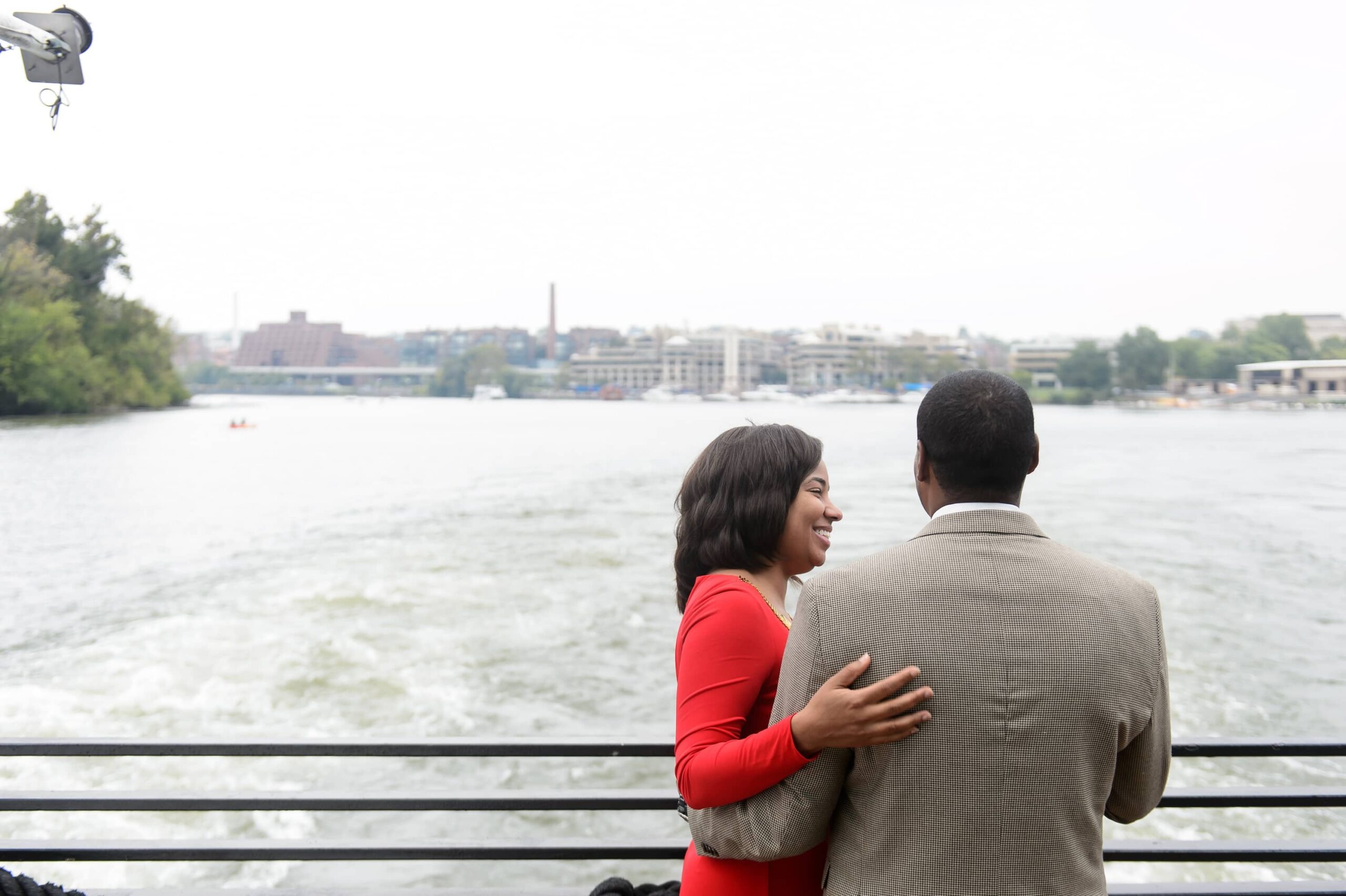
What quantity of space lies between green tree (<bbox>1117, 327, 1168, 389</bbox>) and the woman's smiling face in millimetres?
87423

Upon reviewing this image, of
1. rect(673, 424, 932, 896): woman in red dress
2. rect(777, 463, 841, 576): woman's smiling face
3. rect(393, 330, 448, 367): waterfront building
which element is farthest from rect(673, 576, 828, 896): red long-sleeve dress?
rect(393, 330, 448, 367): waterfront building

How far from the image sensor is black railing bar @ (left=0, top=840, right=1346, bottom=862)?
2016 mm

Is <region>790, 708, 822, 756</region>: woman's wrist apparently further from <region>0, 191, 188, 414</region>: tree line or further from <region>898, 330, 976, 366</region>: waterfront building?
<region>898, 330, 976, 366</region>: waterfront building

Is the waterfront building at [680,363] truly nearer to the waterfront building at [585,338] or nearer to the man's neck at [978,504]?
the waterfront building at [585,338]

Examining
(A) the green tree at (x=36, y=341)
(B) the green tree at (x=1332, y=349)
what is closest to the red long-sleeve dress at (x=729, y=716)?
(A) the green tree at (x=36, y=341)

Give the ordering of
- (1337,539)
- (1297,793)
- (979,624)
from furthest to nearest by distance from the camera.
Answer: (1337,539) < (1297,793) < (979,624)

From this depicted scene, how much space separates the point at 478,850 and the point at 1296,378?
82.2 m

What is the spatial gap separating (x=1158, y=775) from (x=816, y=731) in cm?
45

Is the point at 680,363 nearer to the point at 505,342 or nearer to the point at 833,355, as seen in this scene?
the point at 833,355

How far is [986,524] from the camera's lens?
1157 mm

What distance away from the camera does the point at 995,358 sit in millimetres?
102688

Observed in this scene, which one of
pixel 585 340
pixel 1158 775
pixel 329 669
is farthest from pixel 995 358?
pixel 1158 775

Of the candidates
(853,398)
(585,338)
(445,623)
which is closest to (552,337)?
(585,338)

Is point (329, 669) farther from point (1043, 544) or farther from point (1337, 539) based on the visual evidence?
point (1337, 539)
